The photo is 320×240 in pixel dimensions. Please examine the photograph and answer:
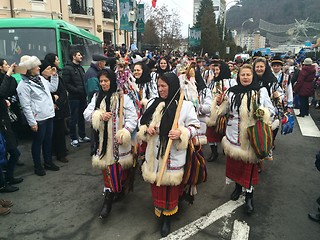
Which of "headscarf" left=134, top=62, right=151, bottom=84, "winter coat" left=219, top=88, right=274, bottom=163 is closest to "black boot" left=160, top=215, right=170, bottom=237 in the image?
"winter coat" left=219, top=88, right=274, bottom=163

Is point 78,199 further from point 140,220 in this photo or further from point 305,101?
point 305,101

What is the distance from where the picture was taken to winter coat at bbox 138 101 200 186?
3066 millimetres

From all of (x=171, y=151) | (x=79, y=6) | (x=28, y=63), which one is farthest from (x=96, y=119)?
(x=79, y=6)

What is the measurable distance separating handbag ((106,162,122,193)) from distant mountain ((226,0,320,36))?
101 metres

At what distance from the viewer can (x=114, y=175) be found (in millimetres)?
3494

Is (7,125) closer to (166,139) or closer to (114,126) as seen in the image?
(114,126)

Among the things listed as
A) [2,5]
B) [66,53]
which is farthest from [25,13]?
[66,53]

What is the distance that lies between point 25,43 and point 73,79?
1905mm

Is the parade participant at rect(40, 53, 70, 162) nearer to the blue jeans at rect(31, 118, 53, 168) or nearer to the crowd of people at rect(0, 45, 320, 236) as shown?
the crowd of people at rect(0, 45, 320, 236)

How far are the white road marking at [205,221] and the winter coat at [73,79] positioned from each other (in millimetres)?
3880

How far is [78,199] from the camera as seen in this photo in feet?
13.2

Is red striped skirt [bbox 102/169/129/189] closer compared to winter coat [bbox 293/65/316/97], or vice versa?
red striped skirt [bbox 102/169/129/189]

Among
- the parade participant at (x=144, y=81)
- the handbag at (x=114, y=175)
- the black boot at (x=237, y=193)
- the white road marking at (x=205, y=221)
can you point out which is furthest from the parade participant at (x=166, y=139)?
the parade participant at (x=144, y=81)

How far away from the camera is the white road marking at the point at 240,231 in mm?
3172
